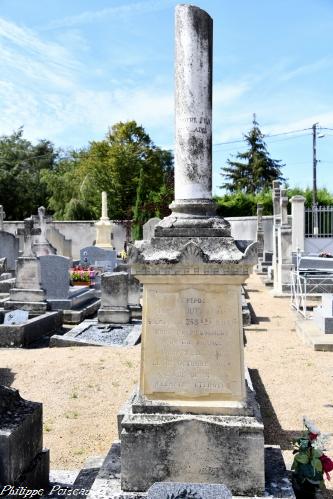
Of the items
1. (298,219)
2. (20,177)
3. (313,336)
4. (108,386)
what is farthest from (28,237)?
(20,177)

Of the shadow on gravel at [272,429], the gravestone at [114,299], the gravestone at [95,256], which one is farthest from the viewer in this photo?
the gravestone at [95,256]

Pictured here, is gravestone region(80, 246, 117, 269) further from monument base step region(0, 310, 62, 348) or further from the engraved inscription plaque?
the engraved inscription plaque

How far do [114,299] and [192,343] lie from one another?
7384 mm

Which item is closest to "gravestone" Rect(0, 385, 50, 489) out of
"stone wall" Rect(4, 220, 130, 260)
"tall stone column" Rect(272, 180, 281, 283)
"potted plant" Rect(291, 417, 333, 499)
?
"potted plant" Rect(291, 417, 333, 499)

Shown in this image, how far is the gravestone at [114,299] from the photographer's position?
10703mm

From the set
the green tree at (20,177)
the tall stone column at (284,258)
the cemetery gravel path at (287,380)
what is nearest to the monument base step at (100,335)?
the cemetery gravel path at (287,380)

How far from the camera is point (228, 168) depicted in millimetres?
47812

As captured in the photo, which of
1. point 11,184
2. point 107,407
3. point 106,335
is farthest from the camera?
point 11,184

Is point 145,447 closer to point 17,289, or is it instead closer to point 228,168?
point 17,289

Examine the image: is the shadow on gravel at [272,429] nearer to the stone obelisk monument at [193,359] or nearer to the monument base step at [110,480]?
the monument base step at [110,480]

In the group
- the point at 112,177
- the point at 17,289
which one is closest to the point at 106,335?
the point at 17,289

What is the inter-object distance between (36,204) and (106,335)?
125 feet

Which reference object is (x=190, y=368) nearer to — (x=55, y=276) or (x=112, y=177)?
(x=55, y=276)

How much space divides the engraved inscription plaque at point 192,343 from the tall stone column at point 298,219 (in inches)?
680
